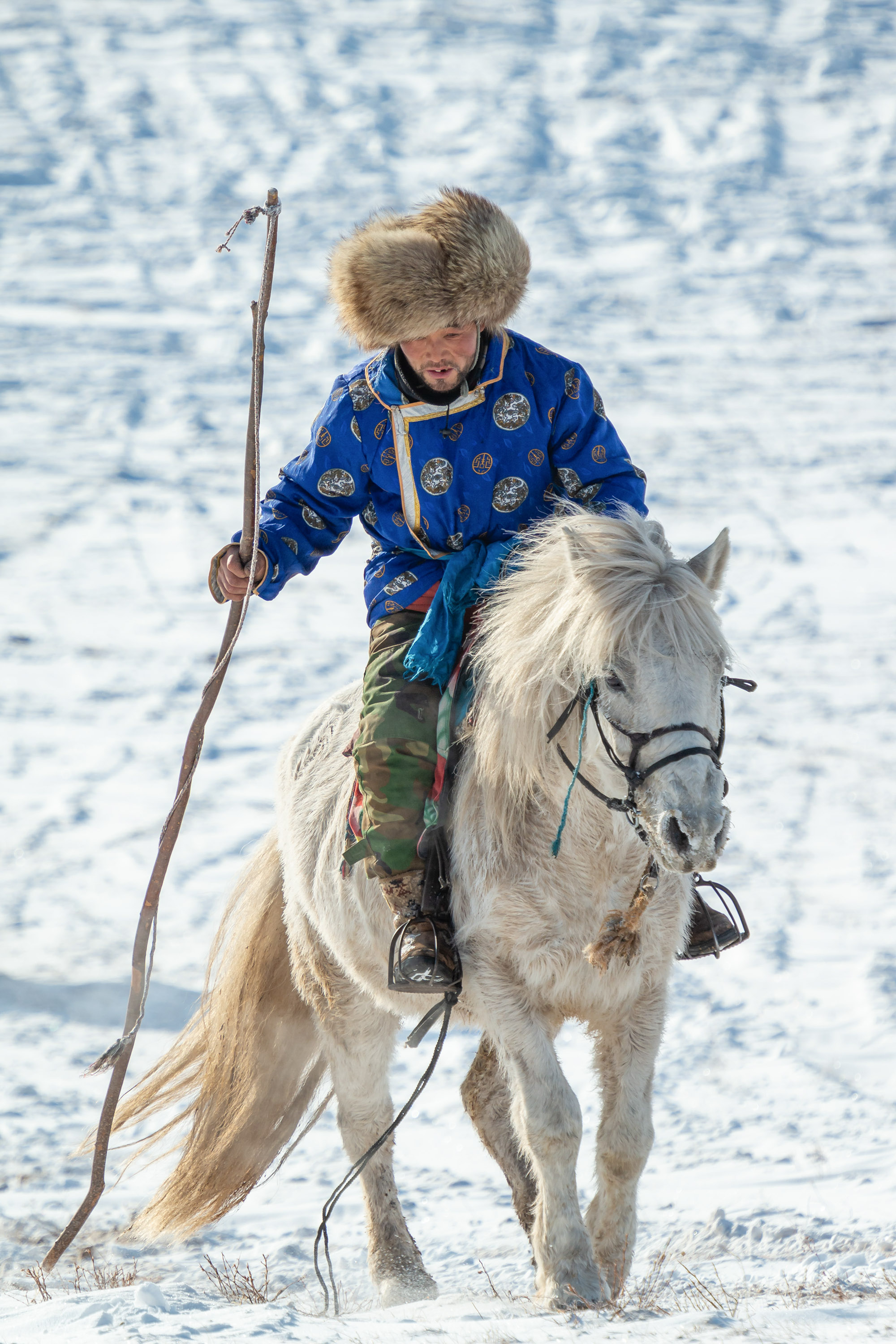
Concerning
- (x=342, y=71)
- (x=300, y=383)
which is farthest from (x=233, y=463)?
(x=342, y=71)

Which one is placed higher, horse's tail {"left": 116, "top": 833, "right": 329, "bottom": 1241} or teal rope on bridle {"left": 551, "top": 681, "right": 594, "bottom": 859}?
teal rope on bridle {"left": 551, "top": 681, "right": 594, "bottom": 859}

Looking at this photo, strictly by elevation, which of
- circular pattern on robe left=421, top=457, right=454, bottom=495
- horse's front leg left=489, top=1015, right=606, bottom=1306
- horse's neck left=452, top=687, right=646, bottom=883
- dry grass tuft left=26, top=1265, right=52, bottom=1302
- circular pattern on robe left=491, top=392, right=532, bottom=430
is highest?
circular pattern on robe left=491, top=392, right=532, bottom=430

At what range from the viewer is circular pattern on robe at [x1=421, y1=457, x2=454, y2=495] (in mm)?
3395

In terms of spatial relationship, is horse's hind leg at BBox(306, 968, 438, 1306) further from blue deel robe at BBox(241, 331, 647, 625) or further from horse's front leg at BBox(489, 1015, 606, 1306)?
blue deel robe at BBox(241, 331, 647, 625)

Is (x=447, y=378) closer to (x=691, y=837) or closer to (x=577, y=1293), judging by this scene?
(x=691, y=837)

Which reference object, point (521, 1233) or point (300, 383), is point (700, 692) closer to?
point (521, 1233)

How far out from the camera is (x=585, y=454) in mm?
3475

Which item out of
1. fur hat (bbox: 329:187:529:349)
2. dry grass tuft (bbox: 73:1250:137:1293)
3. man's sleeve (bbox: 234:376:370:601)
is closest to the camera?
fur hat (bbox: 329:187:529:349)

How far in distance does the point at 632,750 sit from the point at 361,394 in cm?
140

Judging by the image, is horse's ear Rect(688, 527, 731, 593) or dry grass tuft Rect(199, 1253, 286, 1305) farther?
dry grass tuft Rect(199, 1253, 286, 1305)

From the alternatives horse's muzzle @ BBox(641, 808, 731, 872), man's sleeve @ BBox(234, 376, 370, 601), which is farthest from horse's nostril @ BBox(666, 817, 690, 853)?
man's sleeve @ BBox(234, 376, 370, 601)

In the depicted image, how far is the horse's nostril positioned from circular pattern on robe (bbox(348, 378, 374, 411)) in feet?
5.08

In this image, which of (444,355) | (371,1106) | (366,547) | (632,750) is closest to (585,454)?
(444,355)

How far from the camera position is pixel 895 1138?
5.09 m
